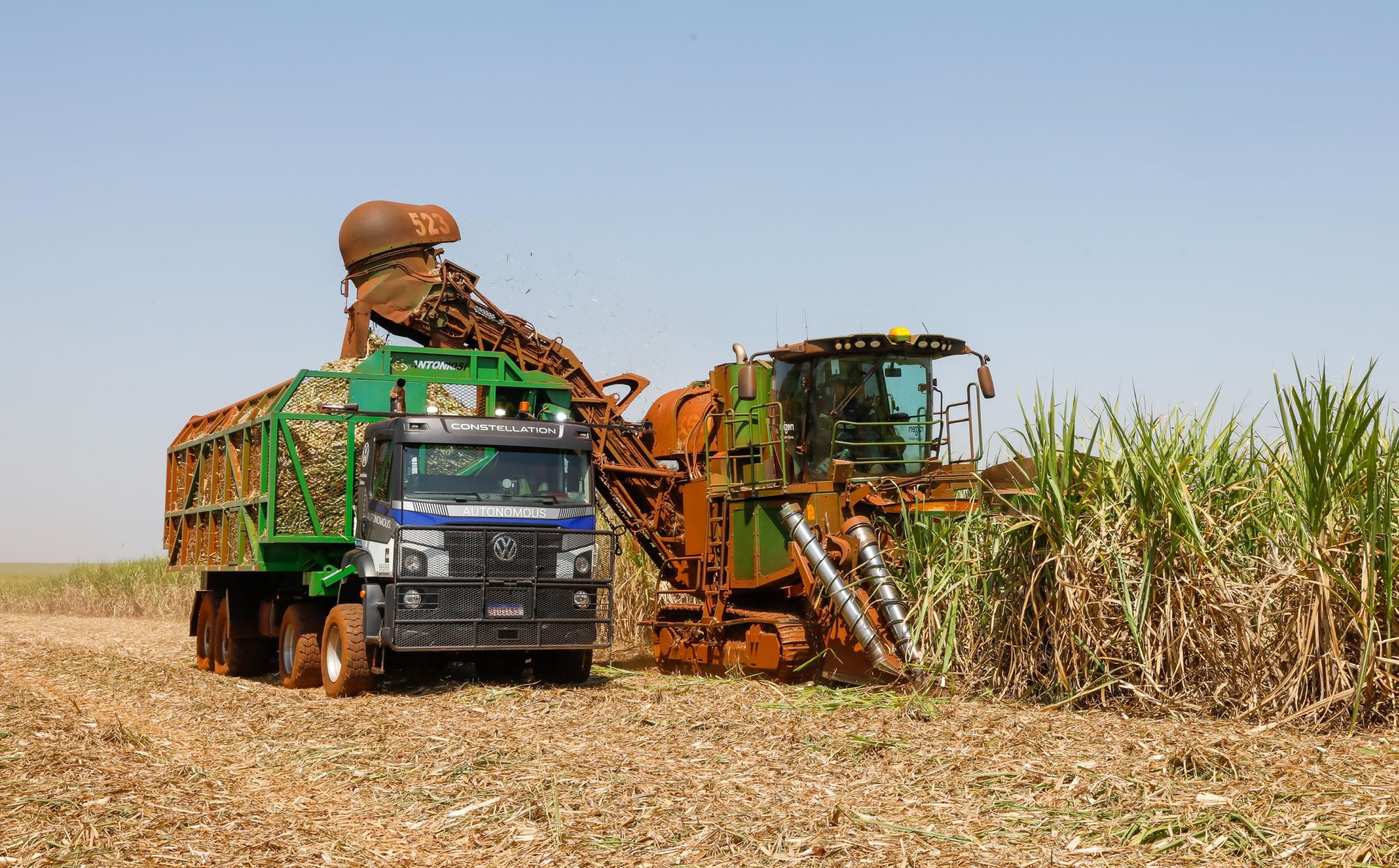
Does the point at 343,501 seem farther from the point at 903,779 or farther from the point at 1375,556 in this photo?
the point at 1375,556

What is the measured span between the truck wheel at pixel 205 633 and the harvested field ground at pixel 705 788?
6407 millimetres

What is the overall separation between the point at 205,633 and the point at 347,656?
597 cm

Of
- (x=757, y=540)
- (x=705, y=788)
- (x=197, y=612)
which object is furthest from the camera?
(x=197, y=612)

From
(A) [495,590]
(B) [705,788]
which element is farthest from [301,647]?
(B) [705,788]

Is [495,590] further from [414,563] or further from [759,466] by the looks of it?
[759,466]

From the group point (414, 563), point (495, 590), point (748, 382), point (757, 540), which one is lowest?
point (495, 590)

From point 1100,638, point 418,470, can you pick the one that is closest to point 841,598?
point 1100,638

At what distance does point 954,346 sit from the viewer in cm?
1393

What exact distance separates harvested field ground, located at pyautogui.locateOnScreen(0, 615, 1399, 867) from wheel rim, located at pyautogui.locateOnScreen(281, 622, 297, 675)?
3.34m

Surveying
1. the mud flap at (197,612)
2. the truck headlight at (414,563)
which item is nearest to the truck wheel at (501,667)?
the truck headlight at (414,563)

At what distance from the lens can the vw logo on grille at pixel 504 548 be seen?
1290 cm

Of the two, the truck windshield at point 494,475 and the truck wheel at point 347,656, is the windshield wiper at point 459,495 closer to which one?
the truck windshield at point 494,475

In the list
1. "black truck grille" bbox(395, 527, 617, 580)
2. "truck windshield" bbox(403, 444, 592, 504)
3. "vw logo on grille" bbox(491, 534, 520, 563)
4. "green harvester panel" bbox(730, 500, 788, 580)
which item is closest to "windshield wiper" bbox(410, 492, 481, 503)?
"truck windshield" bbox(403, 444, 592, 504)

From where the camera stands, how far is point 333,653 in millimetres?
13406
